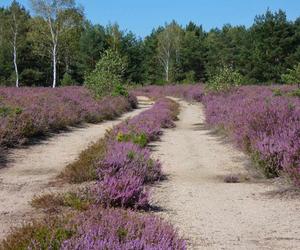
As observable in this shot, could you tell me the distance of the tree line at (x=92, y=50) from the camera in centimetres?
5519

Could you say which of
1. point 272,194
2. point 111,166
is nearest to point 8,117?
point 111,166

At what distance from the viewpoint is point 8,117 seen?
14.5 m

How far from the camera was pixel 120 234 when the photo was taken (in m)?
4.10

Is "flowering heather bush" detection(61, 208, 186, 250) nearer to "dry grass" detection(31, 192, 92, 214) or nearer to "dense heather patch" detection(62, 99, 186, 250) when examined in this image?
"dense heather patch" detection(62, 99, 186, 250)

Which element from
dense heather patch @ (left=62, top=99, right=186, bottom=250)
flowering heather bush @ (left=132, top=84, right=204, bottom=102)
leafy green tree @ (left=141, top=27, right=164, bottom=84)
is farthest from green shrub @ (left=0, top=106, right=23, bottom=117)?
leafy green tree @ (left=141, top=27, right=164, bottom=84)

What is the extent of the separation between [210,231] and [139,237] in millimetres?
2354

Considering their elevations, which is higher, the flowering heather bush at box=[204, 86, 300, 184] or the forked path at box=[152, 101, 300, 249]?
the flowering heather bush at box=[204, 86, 300, 184]

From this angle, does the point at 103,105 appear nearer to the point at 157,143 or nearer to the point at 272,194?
the point at 157,143

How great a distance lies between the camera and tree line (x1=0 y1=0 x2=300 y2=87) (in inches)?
2173

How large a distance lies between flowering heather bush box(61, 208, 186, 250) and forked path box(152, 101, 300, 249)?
132 centimetres

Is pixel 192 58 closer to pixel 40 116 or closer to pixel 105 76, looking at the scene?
pixel 105 76

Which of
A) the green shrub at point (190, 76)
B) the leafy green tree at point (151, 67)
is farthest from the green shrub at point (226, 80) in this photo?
the leafy green tree at point (151, 67)

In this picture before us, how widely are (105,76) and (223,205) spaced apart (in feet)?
82.2

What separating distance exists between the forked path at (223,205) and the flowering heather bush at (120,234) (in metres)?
1.32
